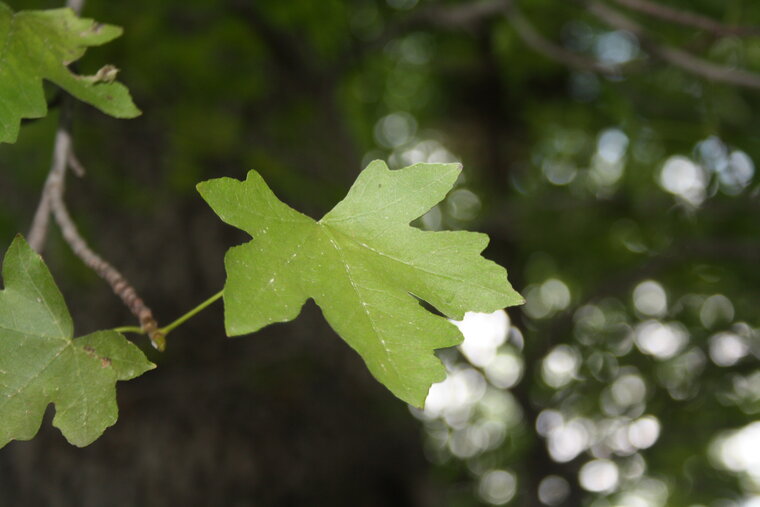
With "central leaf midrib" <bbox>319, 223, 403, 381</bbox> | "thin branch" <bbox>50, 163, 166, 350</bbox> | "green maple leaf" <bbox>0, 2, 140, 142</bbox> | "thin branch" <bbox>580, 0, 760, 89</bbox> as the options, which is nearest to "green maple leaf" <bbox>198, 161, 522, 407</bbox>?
"central leaf midrib" <bbox>319, 223, 403, 381</bbox>

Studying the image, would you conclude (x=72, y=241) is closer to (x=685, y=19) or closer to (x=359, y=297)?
(x=359, y=297)

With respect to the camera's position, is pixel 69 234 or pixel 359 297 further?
pixel 69 234

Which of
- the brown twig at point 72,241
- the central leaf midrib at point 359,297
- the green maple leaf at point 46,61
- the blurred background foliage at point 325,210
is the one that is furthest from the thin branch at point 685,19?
the brown twig at point 72,241

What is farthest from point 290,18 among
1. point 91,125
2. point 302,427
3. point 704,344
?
point 704,344

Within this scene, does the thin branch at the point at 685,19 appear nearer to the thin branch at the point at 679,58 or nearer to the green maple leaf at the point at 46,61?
the thin branch at the point at 679,58

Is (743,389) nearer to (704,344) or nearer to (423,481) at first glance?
(704,344)

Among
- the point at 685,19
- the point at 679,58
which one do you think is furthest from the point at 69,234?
the point at 679,58

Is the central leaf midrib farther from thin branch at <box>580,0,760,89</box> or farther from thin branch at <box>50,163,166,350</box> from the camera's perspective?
thin branch at <box>580,0,760,89</box>
